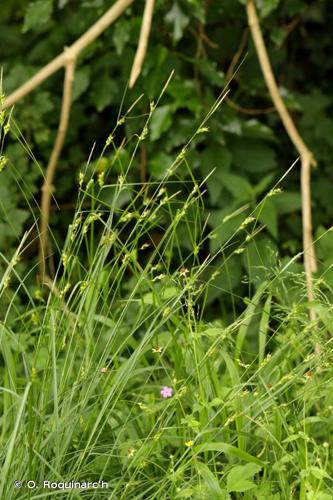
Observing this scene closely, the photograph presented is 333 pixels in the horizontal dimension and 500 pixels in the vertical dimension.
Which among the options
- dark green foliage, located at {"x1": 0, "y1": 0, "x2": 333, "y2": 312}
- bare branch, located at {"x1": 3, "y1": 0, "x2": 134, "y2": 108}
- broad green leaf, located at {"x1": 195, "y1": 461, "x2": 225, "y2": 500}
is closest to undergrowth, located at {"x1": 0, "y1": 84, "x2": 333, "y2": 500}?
broad green leaf, located at {"x1": 195, "y1": 461, "x2": 225, "y2": 500}

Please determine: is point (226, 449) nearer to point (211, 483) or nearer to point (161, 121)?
point (211, 483)

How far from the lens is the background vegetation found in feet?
6.63

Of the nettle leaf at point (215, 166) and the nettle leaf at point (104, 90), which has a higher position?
the nettle leaf at point (104, 90)

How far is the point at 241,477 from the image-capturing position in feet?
6.32

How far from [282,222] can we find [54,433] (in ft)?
8.07

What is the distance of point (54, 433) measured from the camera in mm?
2012

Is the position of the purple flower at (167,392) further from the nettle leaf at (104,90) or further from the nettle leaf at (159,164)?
the nettle leaf at (104,90)

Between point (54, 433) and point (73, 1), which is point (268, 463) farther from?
point (73, 1)

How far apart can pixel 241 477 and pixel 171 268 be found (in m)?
2.05

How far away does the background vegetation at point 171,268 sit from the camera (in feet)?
6.63

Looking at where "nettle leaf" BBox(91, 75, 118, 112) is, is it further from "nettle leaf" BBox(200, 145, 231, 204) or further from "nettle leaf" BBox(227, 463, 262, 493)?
"nettle leaf" BBox(227, 463, 262, 493)

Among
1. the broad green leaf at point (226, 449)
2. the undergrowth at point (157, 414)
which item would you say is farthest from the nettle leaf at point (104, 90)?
the broad green leaf at point (226, 449)

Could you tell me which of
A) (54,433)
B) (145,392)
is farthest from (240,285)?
(54,433)

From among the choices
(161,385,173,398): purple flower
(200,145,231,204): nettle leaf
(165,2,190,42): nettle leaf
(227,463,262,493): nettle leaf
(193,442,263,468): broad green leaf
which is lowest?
(200,145,231,204): nettle leaf
